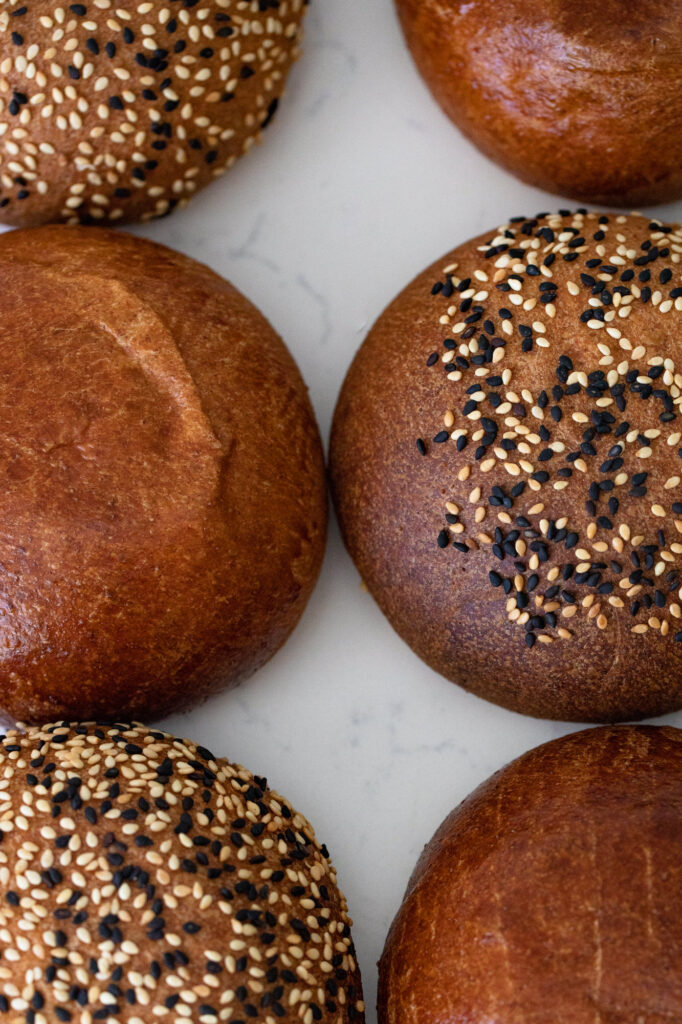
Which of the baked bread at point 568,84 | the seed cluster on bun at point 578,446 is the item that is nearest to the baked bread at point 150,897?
the seed cluster on bun at point 578,446

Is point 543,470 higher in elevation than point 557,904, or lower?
higher

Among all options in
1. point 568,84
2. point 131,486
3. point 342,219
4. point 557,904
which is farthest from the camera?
point 342,219

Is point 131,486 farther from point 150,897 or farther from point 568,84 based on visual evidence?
point 568,84

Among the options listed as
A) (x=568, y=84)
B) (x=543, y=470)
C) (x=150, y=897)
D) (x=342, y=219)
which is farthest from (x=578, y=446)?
(x=150, y=897)

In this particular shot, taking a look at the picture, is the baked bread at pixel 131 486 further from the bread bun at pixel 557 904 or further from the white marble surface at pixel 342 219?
the bread bun at pixel 557 904

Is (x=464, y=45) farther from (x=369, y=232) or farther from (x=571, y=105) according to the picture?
(x=369, y=232)

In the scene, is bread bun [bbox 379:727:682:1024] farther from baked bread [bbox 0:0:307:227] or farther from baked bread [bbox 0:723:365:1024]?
baked bread [bbox 0:0:307:227]

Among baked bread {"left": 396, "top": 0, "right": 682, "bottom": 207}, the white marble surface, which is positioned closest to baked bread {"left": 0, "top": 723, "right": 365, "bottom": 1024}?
the white marble surface

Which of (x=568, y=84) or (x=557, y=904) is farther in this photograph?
(x=568, y=84)
